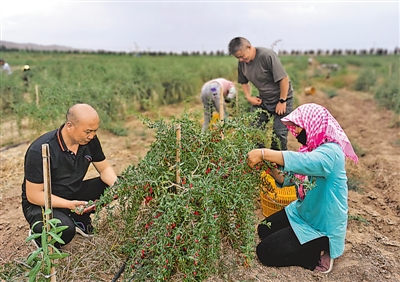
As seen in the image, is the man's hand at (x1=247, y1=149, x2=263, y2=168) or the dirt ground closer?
the man's hand at (x1=247, y1=149, x2=263, y2=168)

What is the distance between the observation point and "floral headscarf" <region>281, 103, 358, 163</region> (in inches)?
97.8

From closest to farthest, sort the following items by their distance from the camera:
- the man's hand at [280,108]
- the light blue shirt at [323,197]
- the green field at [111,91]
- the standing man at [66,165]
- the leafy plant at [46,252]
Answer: the leafy plant at [46,252] → the light blue shirt at [323,197] → the standing man at [66,165] → the man's hand at [280,108] → the green field at [111,91]

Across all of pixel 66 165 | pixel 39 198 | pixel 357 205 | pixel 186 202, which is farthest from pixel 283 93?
pixel 39 198

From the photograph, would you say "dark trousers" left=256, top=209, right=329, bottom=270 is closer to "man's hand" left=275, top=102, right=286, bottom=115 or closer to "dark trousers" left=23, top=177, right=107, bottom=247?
"dark trousers" left=23, top=177, right=107, bottom=247

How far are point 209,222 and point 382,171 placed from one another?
3528 millimetres

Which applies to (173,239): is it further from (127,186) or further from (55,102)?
(55,102)

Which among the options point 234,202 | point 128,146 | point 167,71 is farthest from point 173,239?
point 167,71

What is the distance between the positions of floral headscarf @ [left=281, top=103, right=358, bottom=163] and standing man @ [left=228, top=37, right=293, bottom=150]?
1302 millimetres

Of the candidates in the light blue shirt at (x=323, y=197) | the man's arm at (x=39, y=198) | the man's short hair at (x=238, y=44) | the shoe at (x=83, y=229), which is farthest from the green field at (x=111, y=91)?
the light blue shirt at (x=323, y=197)

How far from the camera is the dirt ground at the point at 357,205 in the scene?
2721 millimetres

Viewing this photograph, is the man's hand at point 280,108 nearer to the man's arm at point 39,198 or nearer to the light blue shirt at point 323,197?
the light blue shirt at point 323,197

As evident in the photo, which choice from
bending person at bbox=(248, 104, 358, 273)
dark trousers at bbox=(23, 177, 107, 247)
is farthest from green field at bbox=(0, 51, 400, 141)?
bending person at bbox=(248, 104, 358, 273)

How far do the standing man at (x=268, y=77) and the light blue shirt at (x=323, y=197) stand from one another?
4.21 feet

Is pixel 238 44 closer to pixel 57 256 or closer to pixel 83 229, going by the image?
pixel 83 229
